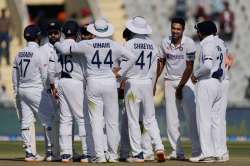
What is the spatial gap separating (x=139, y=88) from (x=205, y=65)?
1.17 metres

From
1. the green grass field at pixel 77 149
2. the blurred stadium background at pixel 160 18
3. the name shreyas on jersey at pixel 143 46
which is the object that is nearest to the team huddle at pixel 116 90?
the name shreyas on jersey at pixel 143 46

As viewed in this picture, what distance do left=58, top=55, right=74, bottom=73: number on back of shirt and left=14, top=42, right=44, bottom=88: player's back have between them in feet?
2.39

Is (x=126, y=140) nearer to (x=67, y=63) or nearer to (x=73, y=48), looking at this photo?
(x=67, y=63)

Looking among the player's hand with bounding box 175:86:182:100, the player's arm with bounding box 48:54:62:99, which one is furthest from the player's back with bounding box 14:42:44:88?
the player's hand with bounding box 175:86:182:100

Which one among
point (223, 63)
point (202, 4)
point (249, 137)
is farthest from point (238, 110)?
point (223, 63)

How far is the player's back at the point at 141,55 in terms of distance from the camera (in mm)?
20469

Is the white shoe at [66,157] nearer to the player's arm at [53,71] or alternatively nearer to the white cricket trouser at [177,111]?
the player's arm at [53,71]

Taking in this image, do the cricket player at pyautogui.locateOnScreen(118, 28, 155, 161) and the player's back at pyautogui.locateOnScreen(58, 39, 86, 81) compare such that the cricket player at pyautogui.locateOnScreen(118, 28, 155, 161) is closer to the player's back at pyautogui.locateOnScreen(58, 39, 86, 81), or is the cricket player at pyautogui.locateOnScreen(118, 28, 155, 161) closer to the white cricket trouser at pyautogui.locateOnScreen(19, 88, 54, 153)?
the player's back at pyautogui.locateOnScreen(58, 39, 86, 81)

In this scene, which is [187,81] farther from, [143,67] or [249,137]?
[249,137]

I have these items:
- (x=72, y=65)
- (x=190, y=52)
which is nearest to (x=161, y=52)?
(x=190, y=52)

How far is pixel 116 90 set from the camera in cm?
2002

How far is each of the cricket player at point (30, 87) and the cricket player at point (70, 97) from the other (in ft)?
2.23

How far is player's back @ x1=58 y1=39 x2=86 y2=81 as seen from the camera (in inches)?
797

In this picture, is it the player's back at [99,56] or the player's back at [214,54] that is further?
the player's back at [214,54]
